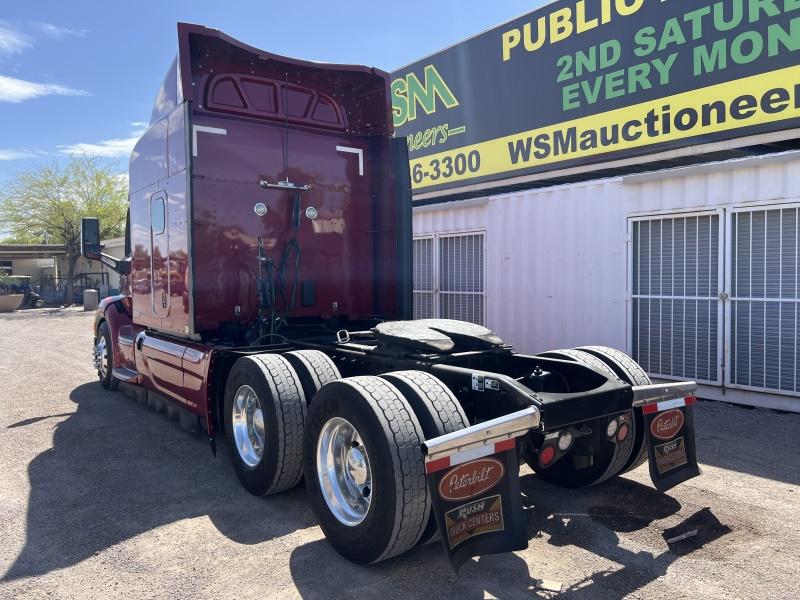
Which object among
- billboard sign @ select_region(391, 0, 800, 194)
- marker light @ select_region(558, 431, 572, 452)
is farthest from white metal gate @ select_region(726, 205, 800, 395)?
marker light @ select_region(558, 431, 572, 452)

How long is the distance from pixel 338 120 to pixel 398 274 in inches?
67.2

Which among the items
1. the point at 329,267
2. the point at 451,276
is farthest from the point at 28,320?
the point at 329,267

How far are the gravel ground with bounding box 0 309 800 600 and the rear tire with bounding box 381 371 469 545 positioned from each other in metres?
0.69

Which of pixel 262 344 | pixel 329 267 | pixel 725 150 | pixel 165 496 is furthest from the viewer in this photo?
pixel 725 150

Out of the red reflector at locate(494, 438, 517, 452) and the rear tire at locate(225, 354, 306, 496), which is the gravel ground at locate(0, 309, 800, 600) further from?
the red reflector at locate(494, 438, 517, 452)

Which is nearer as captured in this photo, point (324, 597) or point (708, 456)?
point (324, 597)

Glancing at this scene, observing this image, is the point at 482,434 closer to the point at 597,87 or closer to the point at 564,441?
the point at 564,441

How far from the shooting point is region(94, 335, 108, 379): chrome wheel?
8.70 meters

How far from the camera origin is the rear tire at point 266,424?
438 centimetres

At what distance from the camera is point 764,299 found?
23.6 ft

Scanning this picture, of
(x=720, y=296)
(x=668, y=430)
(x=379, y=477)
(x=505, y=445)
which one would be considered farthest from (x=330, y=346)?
(x=720, y=296)

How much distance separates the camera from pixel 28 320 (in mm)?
22938

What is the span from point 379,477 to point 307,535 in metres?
1.00

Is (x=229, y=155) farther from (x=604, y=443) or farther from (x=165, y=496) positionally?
(x=604, y=443)
